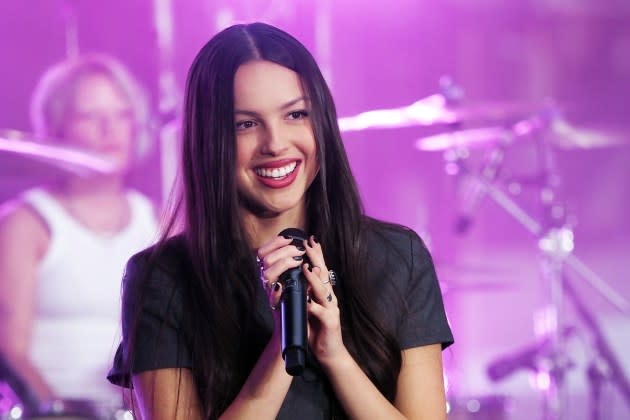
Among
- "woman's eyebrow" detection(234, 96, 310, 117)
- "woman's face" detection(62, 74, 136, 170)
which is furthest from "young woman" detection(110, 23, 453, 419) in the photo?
"woman's face" detection(62, 74, 136, 170)

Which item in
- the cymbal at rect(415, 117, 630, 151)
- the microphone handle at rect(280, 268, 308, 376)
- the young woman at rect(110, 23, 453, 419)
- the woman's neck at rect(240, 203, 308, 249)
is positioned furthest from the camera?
the cymbal at rect(415, 117, 630, 151)

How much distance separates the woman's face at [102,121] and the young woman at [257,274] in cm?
206

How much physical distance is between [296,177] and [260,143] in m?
0.08

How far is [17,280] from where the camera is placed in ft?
11.5

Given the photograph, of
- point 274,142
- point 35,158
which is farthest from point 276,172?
point 35,158

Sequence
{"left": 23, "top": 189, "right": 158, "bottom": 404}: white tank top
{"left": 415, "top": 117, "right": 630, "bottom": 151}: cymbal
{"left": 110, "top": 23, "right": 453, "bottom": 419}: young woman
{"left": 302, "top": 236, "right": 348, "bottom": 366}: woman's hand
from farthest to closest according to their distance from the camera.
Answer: {"left": 415, "top": 117, "right": 630, "bottom": 151}: cymbal, {"left": 23, "top": 189, "right": 158, "bottom": 404}: white tank top, {"left": 110, "top": 23, "right": 453, "bottom": 419}: young woman, {"left": 302, "top": 236, "right": 348, "bottom": 366}: woman's hand

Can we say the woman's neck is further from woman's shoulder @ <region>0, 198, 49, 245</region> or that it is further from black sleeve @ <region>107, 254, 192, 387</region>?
woman's shoulder @ <region>0, 198, 49, 245</region>

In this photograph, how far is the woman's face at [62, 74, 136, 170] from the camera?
3.59 m

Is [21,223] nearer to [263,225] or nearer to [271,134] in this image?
[263,225]

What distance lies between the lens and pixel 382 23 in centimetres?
396

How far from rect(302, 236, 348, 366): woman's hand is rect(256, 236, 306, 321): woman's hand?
0.08 feet

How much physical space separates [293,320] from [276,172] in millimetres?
358

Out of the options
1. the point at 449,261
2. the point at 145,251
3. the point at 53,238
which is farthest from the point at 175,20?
the point at 145,251

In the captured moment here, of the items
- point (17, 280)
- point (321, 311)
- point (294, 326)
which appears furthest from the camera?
point (17, 280)
